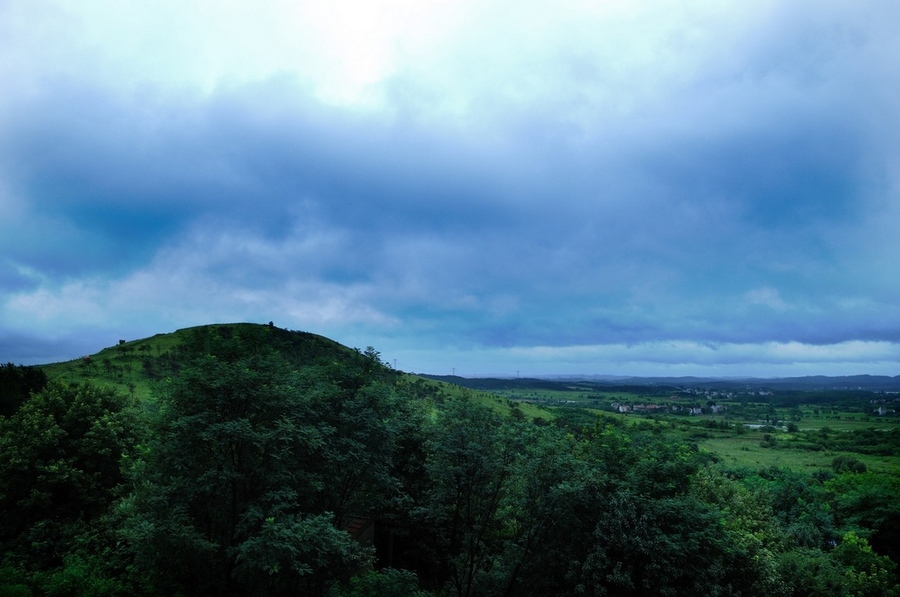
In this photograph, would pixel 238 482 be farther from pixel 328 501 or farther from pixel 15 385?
pixel 15 385

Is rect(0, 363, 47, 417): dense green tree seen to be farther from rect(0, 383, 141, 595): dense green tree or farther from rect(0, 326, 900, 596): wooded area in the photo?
rect(0, 326, 900, 596): wooded area

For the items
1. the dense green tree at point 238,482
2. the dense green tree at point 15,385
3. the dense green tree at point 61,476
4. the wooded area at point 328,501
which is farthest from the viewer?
the dense green tree at point 15,385

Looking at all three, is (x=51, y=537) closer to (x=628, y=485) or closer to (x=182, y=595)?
(x=182, y=595)

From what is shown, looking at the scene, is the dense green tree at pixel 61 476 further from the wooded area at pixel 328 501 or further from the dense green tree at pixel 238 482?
the dense green tree at pixel 238 482

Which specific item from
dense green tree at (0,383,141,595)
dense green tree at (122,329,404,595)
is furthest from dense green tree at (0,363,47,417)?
dense green tree at (122,329,404,595)

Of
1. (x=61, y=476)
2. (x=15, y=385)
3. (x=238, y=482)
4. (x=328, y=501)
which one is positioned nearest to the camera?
(x=238, y=482)

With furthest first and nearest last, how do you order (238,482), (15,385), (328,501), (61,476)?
(15,385) → (61,476) → (328,501) → (238,482)

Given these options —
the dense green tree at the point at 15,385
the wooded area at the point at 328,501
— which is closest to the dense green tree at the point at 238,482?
the wooded area at the point at 328,501

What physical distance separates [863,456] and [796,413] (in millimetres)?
101994

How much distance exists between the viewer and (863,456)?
9369cm

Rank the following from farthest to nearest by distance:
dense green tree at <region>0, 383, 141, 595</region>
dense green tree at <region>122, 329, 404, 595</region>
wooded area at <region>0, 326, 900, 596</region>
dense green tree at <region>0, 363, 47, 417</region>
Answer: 1. dense green tree at <region>0, 363, 47, 417</region>
2. dense green tree at <region>0, 383, 141, 595</region>
3. wooded area at <region>0, 326, 900, 596</region>
4. dense green tree at <region>122, 329, 404, 595</region>

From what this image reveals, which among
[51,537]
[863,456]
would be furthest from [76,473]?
[863,456]

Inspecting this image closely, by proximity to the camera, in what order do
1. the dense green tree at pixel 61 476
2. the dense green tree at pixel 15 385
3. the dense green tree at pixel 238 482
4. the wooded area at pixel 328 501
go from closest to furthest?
1. the dense green tree at pixel 238 482
2. the wooded area at pixel 328 501
3. the dense green tree at pixel 61 476
4. the dense green tree at pixel 15 385

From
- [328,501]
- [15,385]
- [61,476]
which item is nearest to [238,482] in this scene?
[328,501]
